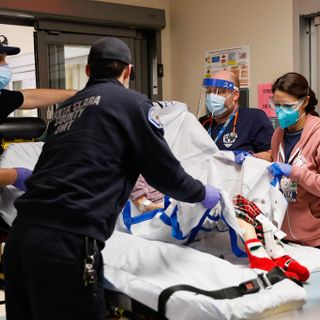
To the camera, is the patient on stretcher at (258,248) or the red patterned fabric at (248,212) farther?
the red patterned fabric at (248,212)

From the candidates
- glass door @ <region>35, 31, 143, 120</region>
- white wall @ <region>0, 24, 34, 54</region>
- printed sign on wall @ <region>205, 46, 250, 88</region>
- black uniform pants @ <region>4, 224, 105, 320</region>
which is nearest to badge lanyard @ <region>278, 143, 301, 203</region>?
black uniform pants @ <region>4, 224, 105, 320</region>

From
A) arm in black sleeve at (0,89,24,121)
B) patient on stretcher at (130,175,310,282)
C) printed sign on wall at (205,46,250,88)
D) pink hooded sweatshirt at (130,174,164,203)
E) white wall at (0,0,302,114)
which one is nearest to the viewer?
patient on stretcher at (130,175,310,282)

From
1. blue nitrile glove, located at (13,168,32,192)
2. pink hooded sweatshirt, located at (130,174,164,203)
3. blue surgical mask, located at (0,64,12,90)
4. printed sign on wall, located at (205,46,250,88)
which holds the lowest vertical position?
pink hooded sweatshirt, located at (130,174,164,203)

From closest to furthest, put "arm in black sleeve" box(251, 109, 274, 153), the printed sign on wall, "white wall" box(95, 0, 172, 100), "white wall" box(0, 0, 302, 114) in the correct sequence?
1. "arm in black sleeve" box(251, 109, 274, 153)
2. "white wall" box(0, 0, 302, 114)
3. the printed sign on wall
4. "white wall" box(95, 0, 172, 100)

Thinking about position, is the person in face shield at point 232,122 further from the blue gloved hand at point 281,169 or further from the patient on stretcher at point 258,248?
the patient on stretcher at point 258,248

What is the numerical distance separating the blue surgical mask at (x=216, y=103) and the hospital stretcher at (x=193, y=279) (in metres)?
0.90

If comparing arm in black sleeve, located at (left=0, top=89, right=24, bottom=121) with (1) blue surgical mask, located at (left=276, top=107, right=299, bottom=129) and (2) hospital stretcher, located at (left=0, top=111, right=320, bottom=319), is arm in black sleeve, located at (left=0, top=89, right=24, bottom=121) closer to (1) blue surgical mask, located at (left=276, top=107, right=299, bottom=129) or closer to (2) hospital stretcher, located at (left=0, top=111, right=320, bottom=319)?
(2) hospital stretcher, located at (left=0, top=111, right=320, bottom=319)

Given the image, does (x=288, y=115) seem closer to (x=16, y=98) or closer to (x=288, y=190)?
(x=288, y=190)

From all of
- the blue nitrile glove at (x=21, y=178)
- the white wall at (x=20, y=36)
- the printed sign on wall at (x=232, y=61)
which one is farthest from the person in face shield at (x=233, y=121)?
the white wall at (x=20, y=36)

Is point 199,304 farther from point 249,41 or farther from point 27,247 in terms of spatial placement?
point 249,41

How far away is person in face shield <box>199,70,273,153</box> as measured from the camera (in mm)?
2566

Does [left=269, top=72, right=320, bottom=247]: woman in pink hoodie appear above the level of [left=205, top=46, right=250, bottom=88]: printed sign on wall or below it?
below

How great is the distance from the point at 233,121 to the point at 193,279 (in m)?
1.34

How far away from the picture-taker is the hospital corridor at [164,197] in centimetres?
131
